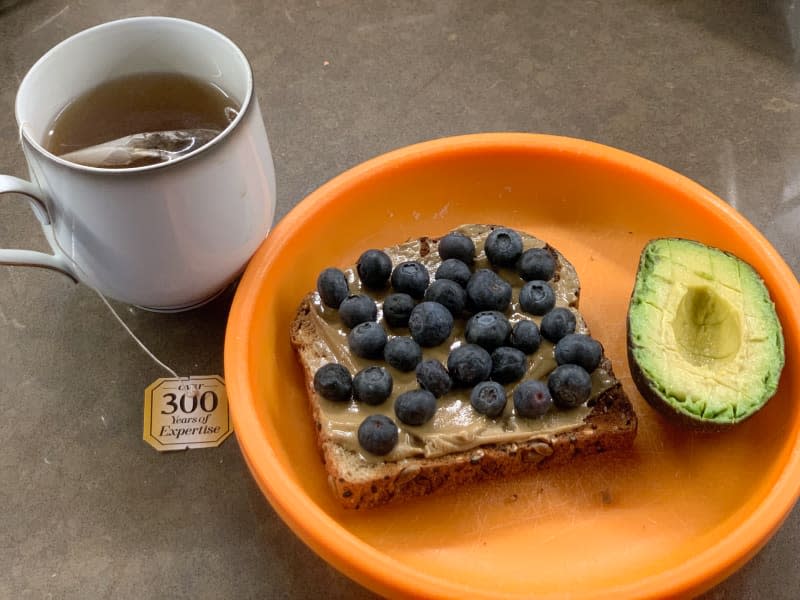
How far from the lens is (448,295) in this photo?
45.1 inches

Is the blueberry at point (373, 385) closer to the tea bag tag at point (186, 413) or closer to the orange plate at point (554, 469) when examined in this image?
the orange plate at point (554, 469)

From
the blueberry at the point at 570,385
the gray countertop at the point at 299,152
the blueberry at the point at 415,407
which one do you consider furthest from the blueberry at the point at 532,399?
the gray countertop at the point at 299,152

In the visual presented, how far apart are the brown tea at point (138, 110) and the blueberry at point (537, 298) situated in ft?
1.71

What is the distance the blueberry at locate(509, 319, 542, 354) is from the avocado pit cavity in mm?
194

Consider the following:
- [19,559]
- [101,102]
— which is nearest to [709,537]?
[19,559]

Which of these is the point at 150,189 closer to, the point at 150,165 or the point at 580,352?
the point at 150,165

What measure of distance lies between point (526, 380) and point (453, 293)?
0.17 metres

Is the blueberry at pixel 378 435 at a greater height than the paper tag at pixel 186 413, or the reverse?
the blueberry at pixel 378 435

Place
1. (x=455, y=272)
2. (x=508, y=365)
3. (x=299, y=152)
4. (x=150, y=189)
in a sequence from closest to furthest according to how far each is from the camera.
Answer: (x=150, y=189) → (x=508, y=365) → (x=455, y=272) → (x=299, y=152)

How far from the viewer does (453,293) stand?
1.15m

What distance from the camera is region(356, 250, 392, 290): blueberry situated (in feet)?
3.85

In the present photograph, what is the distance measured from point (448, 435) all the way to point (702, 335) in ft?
1.32

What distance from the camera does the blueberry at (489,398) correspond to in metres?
1.04

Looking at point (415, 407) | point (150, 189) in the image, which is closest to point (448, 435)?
point (415, 407)
